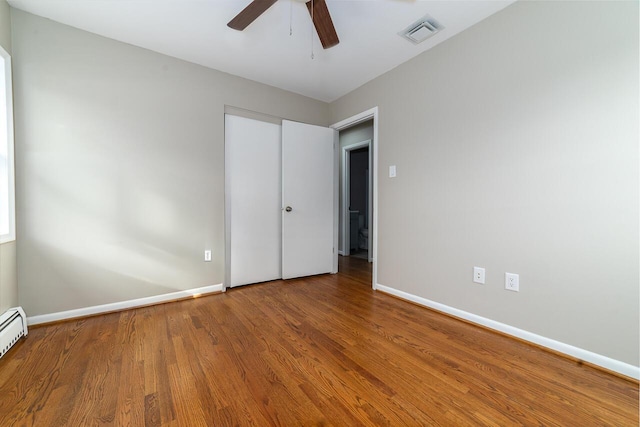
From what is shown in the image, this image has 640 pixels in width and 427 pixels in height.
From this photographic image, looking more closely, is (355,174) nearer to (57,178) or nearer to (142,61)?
(142,61)

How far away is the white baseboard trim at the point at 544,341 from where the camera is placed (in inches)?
55.2

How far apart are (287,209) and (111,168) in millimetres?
1743

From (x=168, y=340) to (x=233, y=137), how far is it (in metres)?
2.05

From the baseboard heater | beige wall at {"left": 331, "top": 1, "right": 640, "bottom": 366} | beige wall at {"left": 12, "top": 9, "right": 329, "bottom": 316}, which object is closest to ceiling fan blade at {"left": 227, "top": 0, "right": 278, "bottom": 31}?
beige wall at {"left": 12, "top": 9, "right": 329, "bottom": 316}

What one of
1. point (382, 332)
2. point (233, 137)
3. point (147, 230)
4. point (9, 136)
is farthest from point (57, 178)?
point (382, 332)

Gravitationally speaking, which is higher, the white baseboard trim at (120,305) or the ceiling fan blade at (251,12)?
the ceiling fan blade at (251,12)

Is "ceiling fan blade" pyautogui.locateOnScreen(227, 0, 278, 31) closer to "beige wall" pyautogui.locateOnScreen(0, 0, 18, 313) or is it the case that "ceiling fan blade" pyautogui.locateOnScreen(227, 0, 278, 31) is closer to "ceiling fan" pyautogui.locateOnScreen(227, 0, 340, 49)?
"ceiling fan" pyautogui.locateOnScreen(227, 0, 340, 49)

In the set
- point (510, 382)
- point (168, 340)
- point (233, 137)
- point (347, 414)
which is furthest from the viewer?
point (233, 137)

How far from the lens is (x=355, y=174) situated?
5.68 m

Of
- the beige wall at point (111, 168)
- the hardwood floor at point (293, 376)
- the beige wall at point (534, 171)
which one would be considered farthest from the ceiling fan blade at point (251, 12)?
the hardwood floor at point (293, 376)

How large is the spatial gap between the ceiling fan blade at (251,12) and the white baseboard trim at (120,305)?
2373mm

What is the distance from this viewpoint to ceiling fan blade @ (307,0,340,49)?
1.54 metres

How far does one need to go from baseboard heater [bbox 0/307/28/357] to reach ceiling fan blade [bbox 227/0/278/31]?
248 cm

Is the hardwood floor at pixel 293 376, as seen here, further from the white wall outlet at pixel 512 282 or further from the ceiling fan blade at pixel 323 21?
the ceiling fan blade at pixel 323 21
